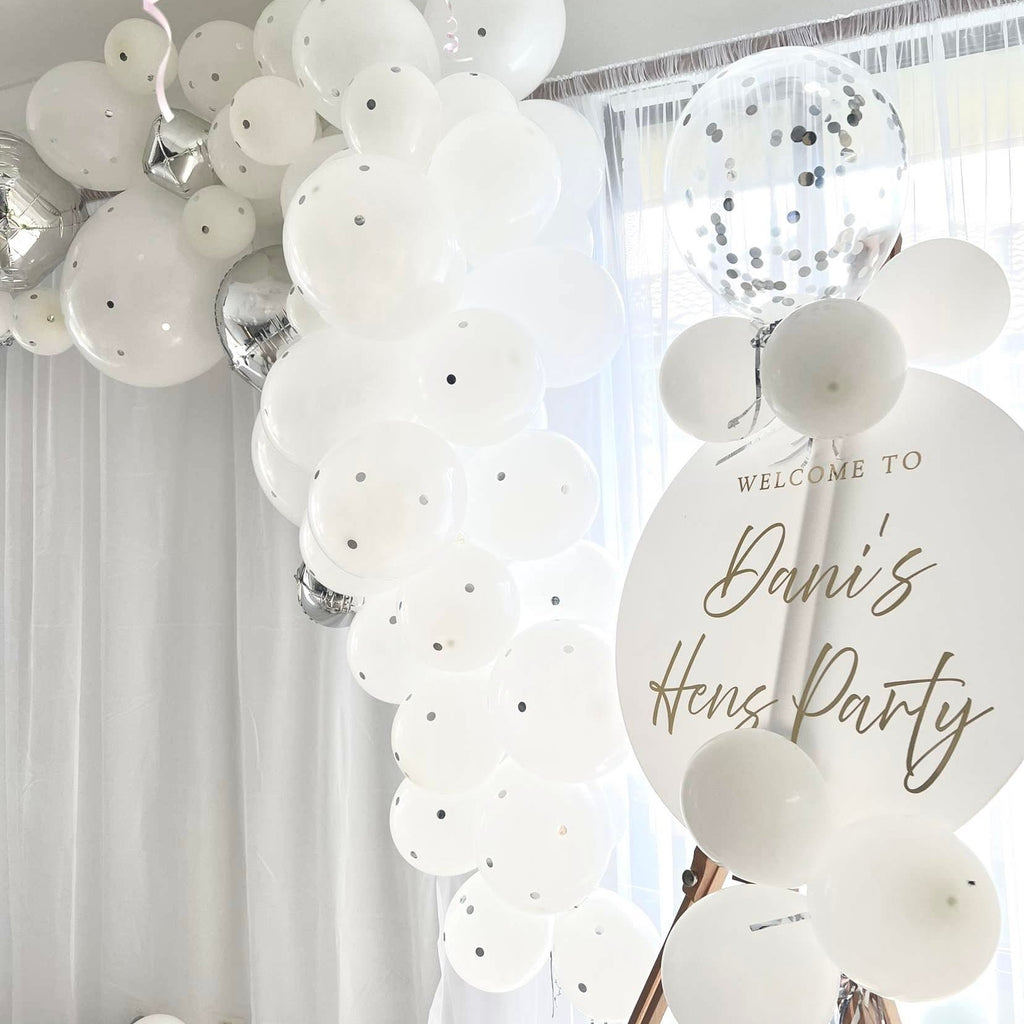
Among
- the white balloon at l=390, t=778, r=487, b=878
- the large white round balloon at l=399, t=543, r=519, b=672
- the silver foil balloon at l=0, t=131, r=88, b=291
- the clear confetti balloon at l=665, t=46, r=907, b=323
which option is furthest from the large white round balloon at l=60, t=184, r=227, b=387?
the clear confetti balloon at l=665, t=46, r=907, b=323

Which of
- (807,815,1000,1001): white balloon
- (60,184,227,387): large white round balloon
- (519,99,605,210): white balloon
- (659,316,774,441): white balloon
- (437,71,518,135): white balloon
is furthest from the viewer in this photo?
(60,184,227,387): large white round balloon

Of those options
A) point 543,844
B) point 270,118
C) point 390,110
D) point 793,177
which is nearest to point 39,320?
point 270,118

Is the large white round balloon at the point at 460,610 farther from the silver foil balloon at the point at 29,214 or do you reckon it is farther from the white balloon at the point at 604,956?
the silver foil balloon at the point at 29,214

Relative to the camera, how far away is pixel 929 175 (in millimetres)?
1496

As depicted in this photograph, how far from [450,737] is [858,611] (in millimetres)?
554

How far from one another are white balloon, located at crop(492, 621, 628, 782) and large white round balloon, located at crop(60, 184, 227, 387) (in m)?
0.82

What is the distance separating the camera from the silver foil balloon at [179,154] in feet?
5.09

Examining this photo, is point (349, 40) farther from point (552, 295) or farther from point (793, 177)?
point (793, 177)

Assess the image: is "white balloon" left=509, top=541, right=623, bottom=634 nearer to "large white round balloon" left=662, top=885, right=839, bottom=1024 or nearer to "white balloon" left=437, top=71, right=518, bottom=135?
"large white round balloon" left=662, top=885, right=839, bottom=1024

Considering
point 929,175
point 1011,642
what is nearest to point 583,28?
point 929,175

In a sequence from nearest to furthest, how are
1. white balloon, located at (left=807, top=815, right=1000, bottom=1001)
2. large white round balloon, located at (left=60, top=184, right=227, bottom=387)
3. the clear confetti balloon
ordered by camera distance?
1. white balloon, located at (left=807, top=815, right=1000, bottom=1001)
2. the clear confetti balloon
3. large white round balloon, located at (left=60, top=184, right=227, bottom=387)

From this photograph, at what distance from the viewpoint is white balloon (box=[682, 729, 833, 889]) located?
89 centimetres

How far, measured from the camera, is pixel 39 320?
180 cm

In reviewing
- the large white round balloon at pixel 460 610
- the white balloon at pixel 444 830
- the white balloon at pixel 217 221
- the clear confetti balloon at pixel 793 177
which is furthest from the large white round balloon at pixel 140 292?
the clear confetti balloon at pixel 793 177
